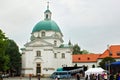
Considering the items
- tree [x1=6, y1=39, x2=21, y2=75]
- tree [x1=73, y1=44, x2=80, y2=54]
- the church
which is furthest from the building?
tree [x1=73, y1=44, x2=80, y2=54]

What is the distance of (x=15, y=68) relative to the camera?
92.9m

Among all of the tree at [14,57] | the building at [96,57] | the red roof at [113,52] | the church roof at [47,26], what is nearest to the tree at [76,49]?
the building at [96,57]

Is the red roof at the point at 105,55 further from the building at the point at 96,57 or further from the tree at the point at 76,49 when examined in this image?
the tree at the point at 76,49

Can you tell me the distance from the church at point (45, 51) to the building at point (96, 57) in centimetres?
985

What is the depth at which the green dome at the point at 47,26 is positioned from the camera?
9281 cm

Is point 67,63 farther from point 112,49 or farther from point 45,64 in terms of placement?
point 112,49

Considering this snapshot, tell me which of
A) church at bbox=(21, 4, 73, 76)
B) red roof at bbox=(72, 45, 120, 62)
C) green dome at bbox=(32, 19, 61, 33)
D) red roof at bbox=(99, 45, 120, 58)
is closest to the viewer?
church at bbox=(21, 4, 73, 76)

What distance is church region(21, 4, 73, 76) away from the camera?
295 feet

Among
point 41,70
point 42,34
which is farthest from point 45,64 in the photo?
point 42,34

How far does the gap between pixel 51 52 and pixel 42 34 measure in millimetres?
5806

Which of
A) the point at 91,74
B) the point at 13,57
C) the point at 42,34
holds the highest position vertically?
the point at 42,34

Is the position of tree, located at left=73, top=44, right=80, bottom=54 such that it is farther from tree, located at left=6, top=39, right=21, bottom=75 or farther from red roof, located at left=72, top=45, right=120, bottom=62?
tree, located at left=6, top=39, right=21, bottom=75

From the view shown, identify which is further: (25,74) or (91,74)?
(25,74)

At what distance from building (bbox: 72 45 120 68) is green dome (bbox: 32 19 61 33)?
13.5 meters
